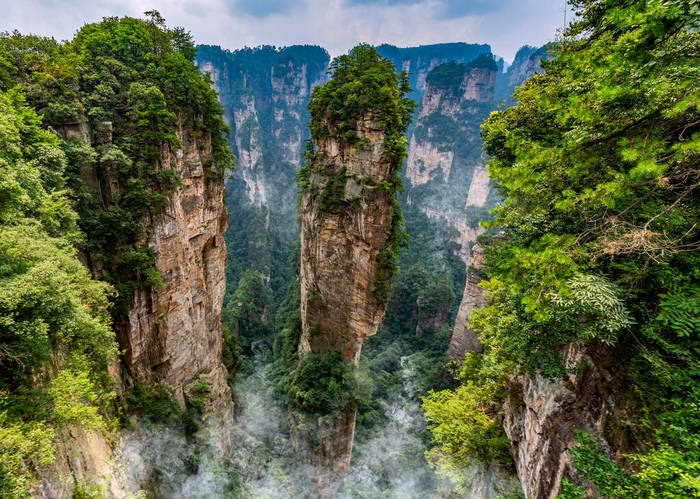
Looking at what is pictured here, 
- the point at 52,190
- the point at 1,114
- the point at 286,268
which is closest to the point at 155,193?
the point at 52,190

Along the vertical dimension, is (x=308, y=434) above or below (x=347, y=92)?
below

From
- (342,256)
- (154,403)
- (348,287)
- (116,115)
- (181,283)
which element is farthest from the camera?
(348,287)

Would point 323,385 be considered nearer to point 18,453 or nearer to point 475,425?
point 475,425

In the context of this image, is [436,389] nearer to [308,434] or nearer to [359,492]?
[359,492]

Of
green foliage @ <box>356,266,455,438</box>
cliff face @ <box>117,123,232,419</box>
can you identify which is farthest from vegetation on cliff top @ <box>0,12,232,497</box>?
green foliage @ <box>356,266,455,438</box>

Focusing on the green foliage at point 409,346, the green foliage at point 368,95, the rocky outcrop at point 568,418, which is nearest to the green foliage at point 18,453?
the rocky outcrop at point 568,418

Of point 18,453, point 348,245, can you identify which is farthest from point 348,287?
point 18,453
